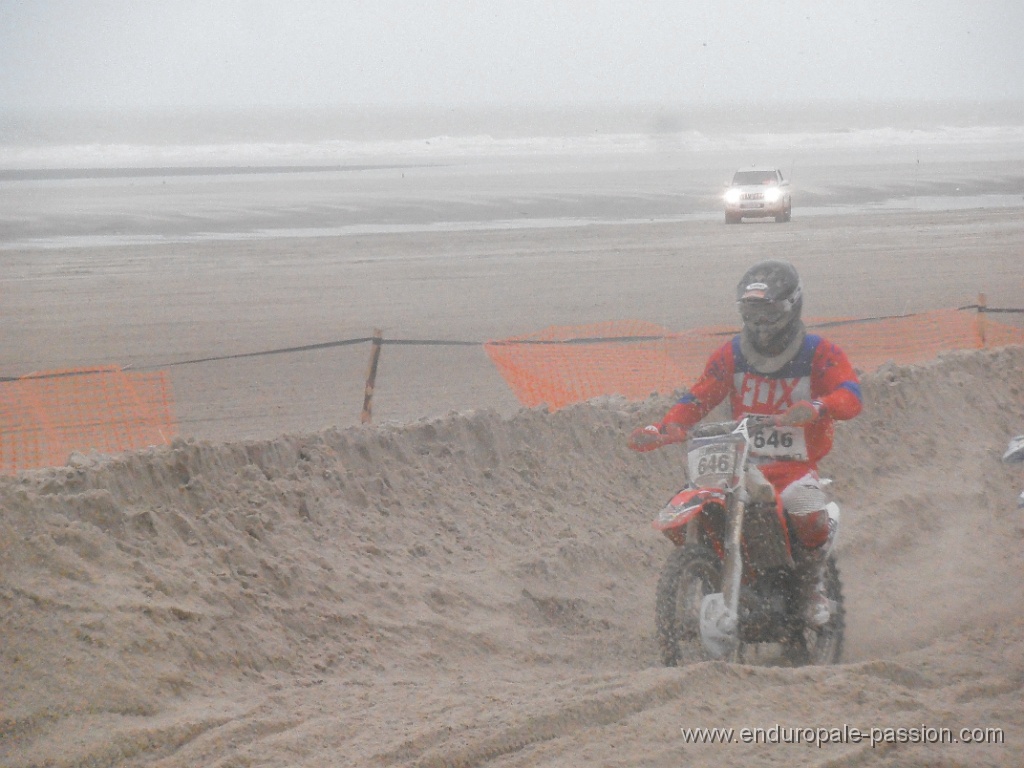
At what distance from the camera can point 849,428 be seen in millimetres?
9469

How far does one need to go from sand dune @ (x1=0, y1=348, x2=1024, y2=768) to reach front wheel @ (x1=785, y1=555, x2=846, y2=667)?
227 millimetres

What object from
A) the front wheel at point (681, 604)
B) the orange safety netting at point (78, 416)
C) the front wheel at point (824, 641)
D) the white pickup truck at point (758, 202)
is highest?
the white pickup truck at point (758, 202)

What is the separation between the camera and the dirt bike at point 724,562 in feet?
17.1

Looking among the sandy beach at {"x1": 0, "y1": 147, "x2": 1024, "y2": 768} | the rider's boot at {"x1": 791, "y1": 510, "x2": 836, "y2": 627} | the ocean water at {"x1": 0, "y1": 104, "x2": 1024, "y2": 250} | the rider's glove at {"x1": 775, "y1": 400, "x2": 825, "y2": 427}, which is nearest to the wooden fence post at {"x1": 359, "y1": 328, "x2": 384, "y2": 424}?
the sandy beach at {"x1": 0, "y1": 147, "x2": 1024, "y2": 768}

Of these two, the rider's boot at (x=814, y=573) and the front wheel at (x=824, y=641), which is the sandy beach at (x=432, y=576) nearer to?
the front wheel at (x=824, y=641)

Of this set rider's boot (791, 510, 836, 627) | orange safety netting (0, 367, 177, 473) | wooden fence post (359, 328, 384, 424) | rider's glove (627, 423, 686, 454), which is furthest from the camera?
orange safety netting (0, 367, 177, 473)

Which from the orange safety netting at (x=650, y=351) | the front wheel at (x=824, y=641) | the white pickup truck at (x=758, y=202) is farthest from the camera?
the white pickup truck at (x=758, y=202)

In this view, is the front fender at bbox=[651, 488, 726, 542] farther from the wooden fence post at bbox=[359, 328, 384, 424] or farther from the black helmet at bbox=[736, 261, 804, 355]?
the wooden fence post at bbox=[359, 328, 384, 424]

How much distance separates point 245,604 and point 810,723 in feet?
9.27

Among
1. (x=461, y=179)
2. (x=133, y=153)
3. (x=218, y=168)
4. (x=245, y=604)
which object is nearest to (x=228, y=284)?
(x=245, y=604)

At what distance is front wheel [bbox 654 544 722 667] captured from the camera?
17.4 feet

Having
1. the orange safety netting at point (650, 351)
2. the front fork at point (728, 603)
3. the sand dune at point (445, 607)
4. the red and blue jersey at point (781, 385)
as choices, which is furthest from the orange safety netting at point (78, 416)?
the front fork at point (728, 603)

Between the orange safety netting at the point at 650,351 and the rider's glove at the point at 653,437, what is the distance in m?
4.28

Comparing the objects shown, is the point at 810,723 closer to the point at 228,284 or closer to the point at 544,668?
the point at 544,668
